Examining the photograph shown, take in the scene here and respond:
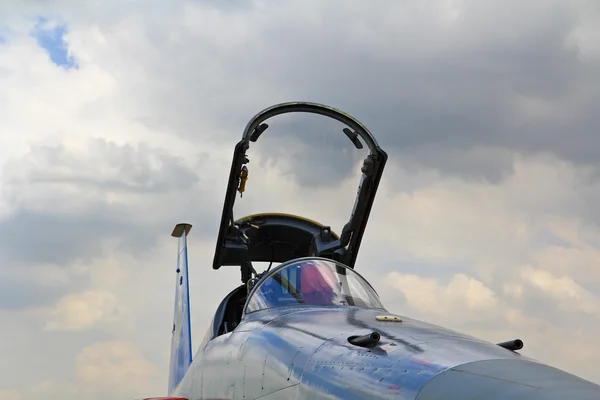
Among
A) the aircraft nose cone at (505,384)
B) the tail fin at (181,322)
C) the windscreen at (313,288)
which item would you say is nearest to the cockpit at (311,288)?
the windscreen at (313,288)

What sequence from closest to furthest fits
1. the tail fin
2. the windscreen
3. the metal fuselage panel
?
the metal fuselage panel, the windscreen, the tail fin

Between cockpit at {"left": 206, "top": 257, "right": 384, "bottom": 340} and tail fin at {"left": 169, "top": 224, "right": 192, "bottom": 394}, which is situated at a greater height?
tail fin at {"left": 169, "top": 224, "right": 192, "bottom": 394}

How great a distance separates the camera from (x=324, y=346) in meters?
5.93

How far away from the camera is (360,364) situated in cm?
523

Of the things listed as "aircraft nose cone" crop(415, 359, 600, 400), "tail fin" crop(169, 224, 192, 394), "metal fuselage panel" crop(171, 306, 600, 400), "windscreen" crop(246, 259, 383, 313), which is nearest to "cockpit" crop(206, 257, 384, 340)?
"windscreen" crop(246, 259, 383, 313)

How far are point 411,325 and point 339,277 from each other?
2.30 metres

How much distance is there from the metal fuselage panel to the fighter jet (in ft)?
0.04

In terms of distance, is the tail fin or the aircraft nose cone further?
the tail fin

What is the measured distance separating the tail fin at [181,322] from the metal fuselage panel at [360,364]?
4.36m

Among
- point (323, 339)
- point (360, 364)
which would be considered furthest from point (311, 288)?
point (360, 364)

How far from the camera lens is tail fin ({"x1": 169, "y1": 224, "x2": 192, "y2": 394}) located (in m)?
12.5

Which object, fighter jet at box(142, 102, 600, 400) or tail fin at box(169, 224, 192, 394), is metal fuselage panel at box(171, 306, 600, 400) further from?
tail fin at box(169, 224, 192, 394)

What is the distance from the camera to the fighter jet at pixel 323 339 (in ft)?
14.9

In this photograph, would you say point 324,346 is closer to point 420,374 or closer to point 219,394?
point 420,374
